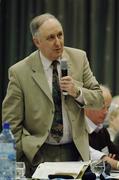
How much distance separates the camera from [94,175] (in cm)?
253

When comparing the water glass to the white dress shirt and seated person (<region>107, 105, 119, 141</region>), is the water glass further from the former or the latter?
seated person (<region>107, 105, 119, 141</region>)

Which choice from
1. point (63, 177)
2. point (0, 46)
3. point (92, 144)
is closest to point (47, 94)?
point (63, 177)

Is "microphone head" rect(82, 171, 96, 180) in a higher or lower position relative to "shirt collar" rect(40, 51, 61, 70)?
lower

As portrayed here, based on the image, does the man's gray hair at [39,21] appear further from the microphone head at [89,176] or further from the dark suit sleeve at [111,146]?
the dark suit sleeve at [111,146]

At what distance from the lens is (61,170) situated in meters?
2.65

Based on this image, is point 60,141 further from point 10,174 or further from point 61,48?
point 10,174

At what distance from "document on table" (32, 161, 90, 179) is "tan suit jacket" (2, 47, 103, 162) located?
411mm

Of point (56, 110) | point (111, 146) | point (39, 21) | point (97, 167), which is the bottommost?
point (111, 146)

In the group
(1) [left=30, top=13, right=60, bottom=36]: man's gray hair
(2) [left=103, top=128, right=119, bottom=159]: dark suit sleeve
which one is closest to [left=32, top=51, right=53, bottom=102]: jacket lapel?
(1) [left=30, top=13, right=60, bottom=36]: man's gray hair

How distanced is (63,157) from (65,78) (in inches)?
24.0

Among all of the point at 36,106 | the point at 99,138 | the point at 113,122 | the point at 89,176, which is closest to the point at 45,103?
the point at 36,106

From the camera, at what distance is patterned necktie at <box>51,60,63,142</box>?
10.4 feet

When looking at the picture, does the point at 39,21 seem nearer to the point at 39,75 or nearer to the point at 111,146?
the point at 39,75

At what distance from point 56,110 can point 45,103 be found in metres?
0.09
